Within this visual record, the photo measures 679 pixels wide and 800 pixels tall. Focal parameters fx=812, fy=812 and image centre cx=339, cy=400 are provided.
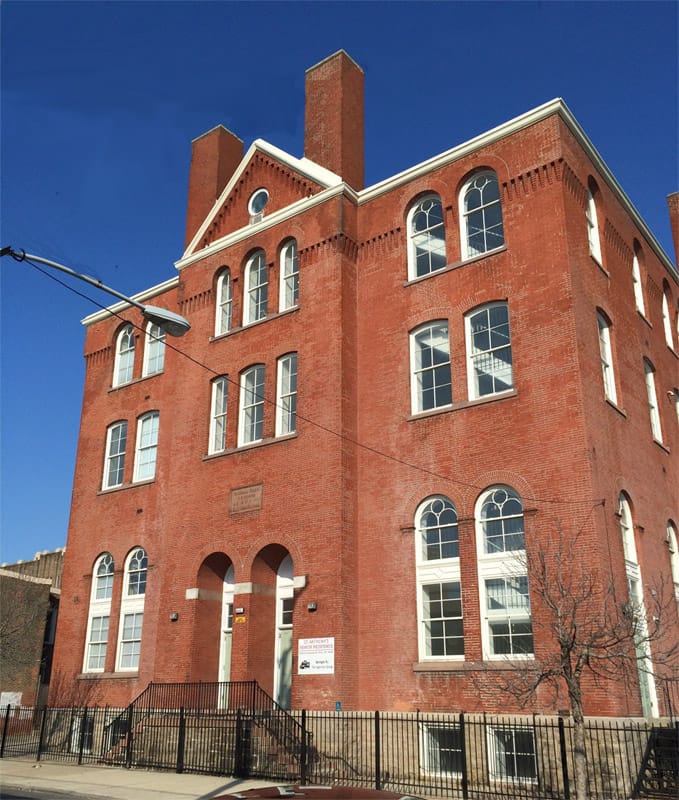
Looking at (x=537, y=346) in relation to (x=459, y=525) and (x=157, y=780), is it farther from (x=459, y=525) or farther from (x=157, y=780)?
(x=157, y=780)

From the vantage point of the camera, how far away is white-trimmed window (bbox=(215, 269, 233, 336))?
24.9 meters

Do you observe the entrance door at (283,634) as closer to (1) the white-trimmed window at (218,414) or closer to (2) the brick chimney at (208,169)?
(1) the white-trimmed window at (218,414)

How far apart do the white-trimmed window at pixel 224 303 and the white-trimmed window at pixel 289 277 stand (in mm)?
1995

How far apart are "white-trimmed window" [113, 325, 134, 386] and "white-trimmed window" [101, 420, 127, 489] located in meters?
1.70

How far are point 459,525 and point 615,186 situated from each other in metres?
10.7

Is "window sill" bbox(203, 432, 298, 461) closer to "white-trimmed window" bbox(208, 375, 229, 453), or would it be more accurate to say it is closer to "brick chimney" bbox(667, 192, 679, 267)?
"white-trimmed window" bbox(208, 375, 229, 453)

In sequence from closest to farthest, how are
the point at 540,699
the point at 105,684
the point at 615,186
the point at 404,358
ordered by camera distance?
the point at 540,699, the point at 404,358, the point at 615,186, the point at 105,684

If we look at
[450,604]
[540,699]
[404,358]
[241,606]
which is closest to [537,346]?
[404,358]

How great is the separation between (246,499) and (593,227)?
38.0ft

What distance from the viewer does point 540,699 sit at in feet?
52.3

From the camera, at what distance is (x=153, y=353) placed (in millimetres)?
28422

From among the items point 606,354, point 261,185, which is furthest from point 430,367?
point 261,185

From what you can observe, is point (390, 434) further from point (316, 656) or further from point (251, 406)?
point (316, 656)

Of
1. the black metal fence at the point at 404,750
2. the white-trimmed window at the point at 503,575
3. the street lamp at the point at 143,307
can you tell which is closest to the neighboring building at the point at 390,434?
the white-trimmed window at the point at 503,575
